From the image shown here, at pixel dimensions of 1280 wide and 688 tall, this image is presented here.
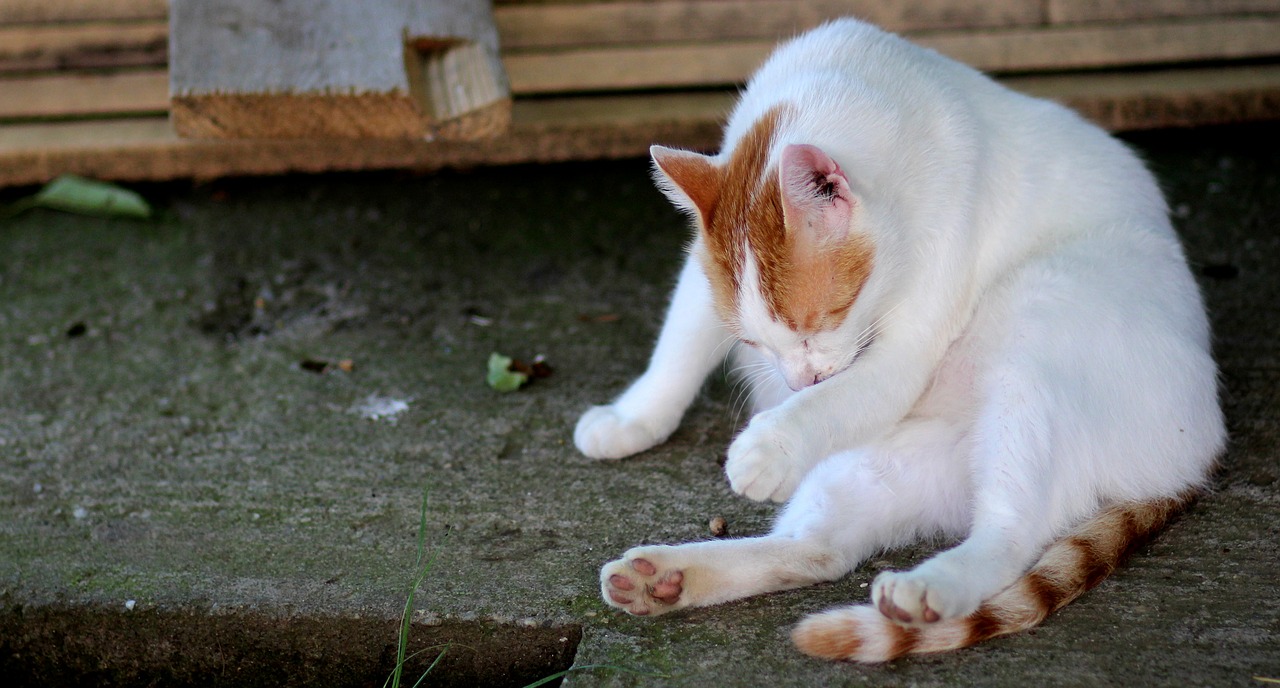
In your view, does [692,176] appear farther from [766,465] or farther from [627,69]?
[627,69]

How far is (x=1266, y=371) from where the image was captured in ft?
9.66

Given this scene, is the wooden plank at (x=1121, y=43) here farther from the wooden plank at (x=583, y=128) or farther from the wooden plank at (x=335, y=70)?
the wooden plank at (x=335, y=70)

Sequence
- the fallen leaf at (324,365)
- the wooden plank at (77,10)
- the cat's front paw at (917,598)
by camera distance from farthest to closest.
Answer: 1. the wooden plank at (77,10)
2. the fallen leaf at (324,365)
3. the cat's front paw at (917,598)

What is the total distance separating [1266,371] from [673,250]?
6.28 feet

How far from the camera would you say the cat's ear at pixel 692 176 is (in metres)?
2.38

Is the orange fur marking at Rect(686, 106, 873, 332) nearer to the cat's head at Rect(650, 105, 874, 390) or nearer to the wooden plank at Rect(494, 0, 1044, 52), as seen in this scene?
the cat's head at Rect(650, 105, 874, 390)

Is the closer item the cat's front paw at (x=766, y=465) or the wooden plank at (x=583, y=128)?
the cat's front paw at (x=766, y=465)

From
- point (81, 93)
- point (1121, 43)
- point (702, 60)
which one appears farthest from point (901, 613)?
point (81, 93)

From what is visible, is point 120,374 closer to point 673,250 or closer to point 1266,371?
point 673,250

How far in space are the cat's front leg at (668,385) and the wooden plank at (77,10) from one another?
273cm

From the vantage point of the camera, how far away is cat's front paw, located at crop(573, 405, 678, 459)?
2.74 meters

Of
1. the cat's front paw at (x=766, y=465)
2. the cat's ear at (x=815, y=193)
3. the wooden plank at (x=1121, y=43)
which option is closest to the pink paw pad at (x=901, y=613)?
the cat's front paw at (x=766, y=465)

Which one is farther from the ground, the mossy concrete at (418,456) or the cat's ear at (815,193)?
the cat's ear at (815,193)

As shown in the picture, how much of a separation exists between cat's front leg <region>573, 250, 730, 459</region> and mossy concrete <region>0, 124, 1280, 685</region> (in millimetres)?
73
